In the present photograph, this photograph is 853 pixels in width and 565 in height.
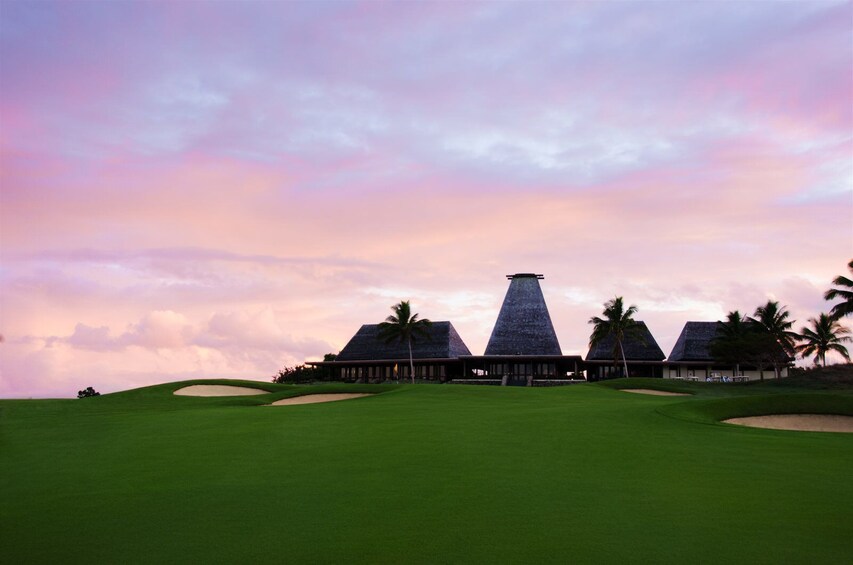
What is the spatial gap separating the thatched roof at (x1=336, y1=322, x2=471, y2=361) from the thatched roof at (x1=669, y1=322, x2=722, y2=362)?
831 inches

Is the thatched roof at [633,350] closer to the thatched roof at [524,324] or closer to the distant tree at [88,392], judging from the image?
the thatched roof at [524,324]

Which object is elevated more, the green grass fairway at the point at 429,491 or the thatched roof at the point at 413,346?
the thatched roof at the point at 413,346

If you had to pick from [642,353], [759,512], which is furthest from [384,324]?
[759,512]

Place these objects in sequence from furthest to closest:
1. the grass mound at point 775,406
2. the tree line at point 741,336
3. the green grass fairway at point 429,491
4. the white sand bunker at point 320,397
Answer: the tree line at point 741,336, the white sand bunker at point 320,397, the grass mound at point 775,406, the green grass fairway at point 429,491

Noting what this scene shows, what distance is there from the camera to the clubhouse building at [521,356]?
6488 centimetres

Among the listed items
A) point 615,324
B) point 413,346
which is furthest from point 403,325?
point 615,324

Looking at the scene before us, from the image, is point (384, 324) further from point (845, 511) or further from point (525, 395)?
point (845, 511)

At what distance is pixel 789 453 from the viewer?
16656 millimetres

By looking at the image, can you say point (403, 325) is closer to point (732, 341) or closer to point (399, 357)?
point (399, 357)

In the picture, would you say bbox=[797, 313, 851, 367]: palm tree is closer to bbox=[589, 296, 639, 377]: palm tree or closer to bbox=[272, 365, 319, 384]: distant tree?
bbox=[589, 296, 639, 377]: palm tree

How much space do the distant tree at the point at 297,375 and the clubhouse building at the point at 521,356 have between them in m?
1.77

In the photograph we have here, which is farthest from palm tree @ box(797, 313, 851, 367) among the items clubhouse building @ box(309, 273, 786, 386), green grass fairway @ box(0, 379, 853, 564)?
green grass fairway @ box(0, 379, 853, 564)

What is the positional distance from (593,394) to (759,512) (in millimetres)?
25828

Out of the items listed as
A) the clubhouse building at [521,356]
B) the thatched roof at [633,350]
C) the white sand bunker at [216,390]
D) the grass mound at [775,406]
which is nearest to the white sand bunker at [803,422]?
the grass mound at [775,406]
